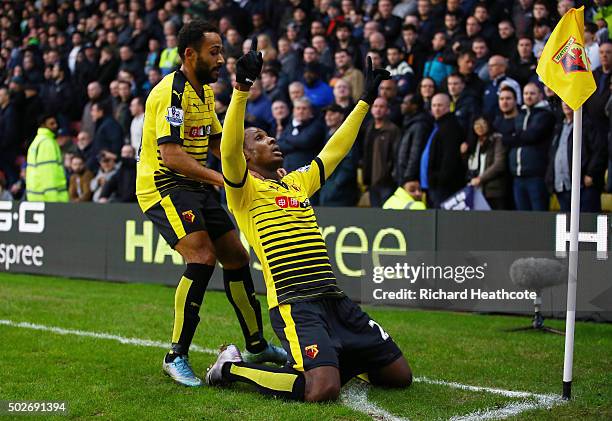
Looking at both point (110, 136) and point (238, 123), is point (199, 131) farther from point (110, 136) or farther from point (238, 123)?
point (110, 136)

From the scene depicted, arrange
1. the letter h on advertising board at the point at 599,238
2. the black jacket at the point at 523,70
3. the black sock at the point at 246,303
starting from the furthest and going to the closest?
1. the black jacket at the point at 523,70
2. the letter h on advertising board at the point at 599,238
3. the black sock at the point at 246,303

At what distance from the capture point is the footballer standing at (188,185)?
685 centimetres

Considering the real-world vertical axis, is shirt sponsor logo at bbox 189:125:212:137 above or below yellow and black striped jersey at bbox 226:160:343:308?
above

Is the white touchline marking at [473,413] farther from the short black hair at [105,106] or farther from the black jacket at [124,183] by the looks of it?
the short black hair at [105,106]

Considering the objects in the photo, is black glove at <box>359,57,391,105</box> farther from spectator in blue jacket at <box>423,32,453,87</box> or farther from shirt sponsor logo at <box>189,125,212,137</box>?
spectator in blue jacket at <box>423,32,453,87</box>

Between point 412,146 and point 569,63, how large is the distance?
636 centimetres

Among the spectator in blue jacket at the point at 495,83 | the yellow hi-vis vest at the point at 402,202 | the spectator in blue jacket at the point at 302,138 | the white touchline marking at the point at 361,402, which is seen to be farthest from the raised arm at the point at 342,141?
the spectator in blue jacket at the point at 302,138

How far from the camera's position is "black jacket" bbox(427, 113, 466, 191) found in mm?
12180

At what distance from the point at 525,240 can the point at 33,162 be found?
8888mm

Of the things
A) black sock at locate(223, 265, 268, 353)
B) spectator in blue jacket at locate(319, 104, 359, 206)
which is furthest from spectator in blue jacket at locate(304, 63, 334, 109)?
black sock at locate(223, 265, 268, 353)

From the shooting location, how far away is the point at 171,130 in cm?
682

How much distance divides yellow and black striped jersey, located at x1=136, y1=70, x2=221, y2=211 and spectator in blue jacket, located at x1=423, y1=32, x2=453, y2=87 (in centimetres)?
712

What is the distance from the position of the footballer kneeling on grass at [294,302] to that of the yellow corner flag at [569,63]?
1.91 m

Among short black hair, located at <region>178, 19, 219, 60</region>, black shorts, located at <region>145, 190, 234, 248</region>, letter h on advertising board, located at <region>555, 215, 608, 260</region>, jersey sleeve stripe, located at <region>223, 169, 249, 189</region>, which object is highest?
short black hair, located at <region>178, 19, 219, 60</region>
